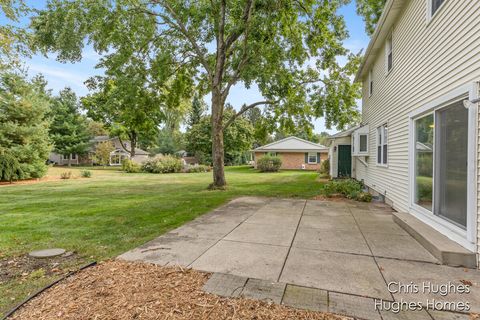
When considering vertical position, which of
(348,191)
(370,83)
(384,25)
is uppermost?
(384,25)

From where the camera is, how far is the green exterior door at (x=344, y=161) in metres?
15.4

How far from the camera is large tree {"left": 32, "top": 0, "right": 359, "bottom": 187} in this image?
9102 millimetres

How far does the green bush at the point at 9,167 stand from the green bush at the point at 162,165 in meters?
10.2

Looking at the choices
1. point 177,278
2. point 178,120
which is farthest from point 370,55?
point 178,120

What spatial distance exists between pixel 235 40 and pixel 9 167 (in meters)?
15.5

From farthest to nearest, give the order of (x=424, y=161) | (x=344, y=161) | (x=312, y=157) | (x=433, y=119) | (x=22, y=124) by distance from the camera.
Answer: (x=312, y=157)
(x=22, y=124)
(x=344, y=161)
(x=424, y=161)
(x=433, y=119)

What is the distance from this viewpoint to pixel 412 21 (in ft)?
19.5

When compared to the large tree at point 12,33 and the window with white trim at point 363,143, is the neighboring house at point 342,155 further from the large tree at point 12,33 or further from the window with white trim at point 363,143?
the large tree at point 12,33

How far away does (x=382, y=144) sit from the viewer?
8.66 metres

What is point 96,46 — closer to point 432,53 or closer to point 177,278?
point 177,278

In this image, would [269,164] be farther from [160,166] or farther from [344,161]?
[160,166]

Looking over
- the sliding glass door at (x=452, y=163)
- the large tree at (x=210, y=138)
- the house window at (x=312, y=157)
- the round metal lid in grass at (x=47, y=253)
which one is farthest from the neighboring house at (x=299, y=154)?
the round metal lid in grass at (x=47, y=253)

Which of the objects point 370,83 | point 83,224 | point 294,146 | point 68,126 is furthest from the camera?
point 68,126

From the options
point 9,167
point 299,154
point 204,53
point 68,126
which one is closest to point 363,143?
point 204,53
